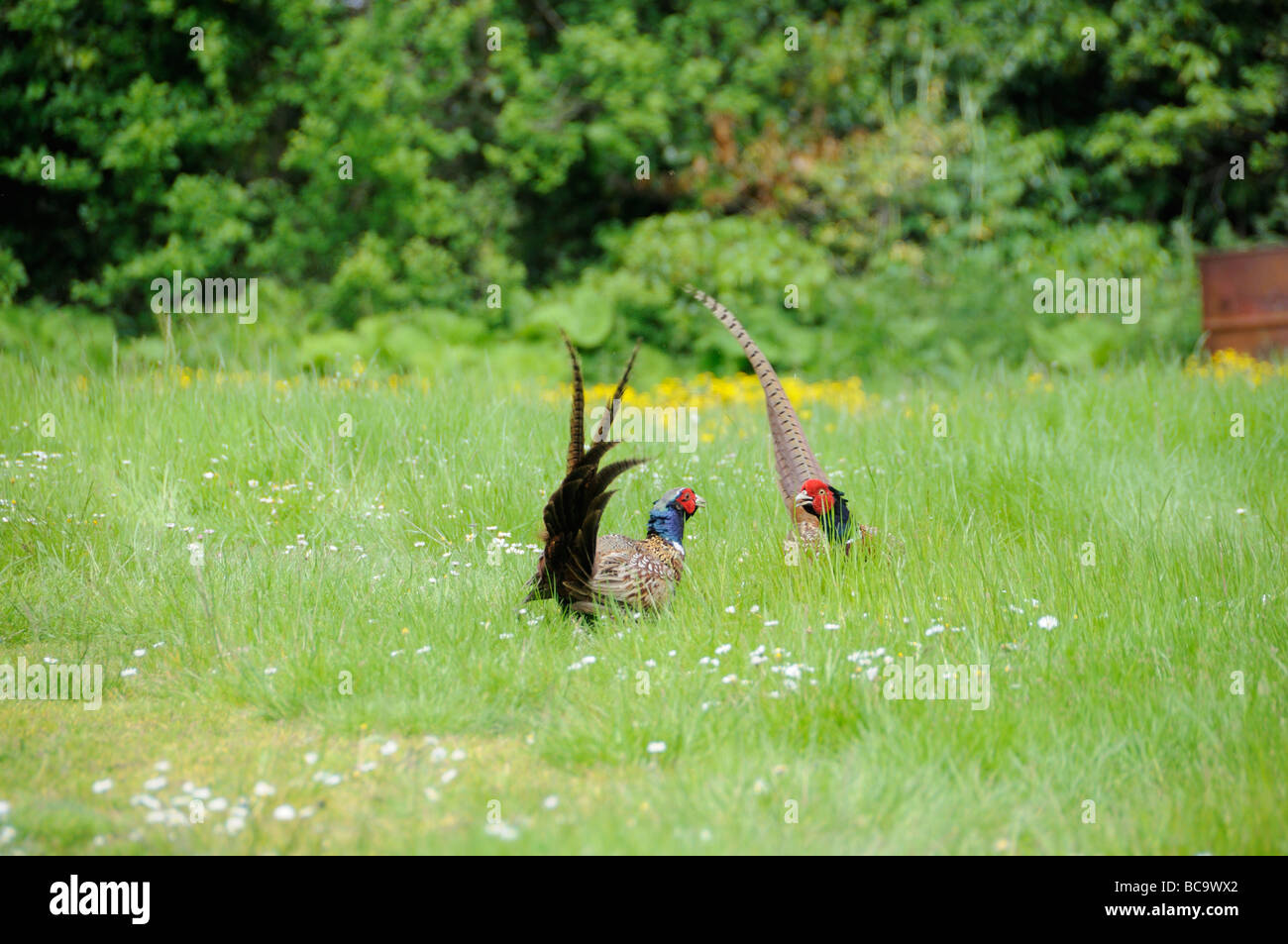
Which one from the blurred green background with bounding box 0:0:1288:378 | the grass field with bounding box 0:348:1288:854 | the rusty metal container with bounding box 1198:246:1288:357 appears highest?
the blurred green background with bounding box 0:0:1288:378

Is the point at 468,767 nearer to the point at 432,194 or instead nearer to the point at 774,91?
the point at 432,194

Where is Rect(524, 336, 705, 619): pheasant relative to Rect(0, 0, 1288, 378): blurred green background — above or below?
below

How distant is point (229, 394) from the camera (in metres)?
5.68

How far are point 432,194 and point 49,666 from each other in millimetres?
8028

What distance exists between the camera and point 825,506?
3939 mm

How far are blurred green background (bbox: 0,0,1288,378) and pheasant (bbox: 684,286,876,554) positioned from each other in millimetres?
5141

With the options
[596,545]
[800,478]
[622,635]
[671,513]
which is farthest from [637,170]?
[622,635]

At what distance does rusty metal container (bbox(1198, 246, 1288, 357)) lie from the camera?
27.4 feet

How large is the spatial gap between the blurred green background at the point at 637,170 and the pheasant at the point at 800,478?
16.9ft

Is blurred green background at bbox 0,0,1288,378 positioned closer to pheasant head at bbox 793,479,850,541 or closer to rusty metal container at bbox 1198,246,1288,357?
rusty metal container at bbox 1198,246,1288,357

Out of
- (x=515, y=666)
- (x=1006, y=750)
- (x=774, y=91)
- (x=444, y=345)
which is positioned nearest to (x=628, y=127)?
(x=774, y=91)

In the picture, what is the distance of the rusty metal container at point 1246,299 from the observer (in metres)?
8.36

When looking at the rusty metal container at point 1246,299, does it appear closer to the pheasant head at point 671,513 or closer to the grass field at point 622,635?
the grass field at point 622,635

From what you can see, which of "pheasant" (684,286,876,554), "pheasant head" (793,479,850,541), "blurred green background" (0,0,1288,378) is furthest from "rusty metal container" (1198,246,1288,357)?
"pheasant head" (793,479,850,541)
